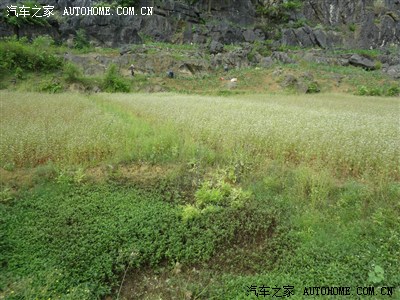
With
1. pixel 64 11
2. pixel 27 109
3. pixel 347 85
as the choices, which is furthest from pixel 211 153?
pixel 64 11

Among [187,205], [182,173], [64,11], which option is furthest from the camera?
[64,11]

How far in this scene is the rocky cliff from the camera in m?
29.7

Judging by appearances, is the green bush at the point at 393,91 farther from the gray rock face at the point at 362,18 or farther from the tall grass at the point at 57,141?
the tall grass at the point at 57,141

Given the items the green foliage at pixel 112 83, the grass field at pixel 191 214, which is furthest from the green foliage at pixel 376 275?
the green foliage at pixel 112 83

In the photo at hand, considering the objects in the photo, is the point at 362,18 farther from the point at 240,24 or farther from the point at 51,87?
the point at 51,87

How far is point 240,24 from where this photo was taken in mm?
35438

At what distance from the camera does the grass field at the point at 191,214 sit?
292 centimetres

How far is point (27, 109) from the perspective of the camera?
8516mm

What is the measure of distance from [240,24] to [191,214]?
37.4 meters

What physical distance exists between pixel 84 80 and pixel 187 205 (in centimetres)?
1841

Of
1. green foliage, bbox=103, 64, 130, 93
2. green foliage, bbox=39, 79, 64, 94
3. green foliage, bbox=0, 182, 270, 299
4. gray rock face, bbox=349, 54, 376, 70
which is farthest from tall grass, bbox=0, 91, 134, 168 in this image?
gray rock face, bbox=349, 54, 376, 70

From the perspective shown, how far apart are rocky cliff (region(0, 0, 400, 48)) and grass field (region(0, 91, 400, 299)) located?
28.7 meters

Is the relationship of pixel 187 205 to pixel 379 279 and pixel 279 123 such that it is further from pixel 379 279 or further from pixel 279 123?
pixel 279 123

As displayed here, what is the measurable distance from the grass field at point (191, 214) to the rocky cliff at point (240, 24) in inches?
1131
